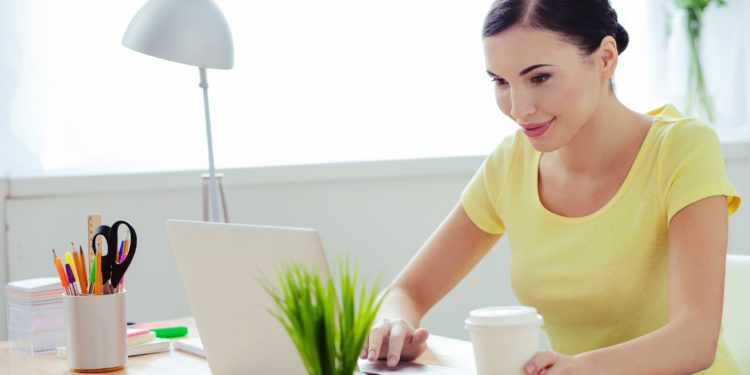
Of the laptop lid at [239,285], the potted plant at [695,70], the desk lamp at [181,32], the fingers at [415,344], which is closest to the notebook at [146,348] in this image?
the laptop lid at [239,285]

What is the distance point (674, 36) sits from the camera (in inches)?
126

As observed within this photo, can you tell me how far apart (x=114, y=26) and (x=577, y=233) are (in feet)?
4.82

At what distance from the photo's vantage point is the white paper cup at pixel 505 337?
103cm

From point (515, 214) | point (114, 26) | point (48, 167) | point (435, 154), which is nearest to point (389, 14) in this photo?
point (435, 154)

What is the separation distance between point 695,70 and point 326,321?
2624 mm

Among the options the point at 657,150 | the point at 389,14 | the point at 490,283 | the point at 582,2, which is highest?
the point at 389,14

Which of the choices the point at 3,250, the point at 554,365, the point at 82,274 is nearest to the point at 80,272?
the point at 82,274

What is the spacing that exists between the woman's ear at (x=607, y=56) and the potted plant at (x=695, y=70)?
1.74m

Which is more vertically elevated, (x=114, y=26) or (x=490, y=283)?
(x=114, y=26)

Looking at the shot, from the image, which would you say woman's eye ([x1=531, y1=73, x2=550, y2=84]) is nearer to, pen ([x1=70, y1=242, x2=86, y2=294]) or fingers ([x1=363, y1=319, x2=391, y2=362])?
fingers ([x1=363, y1=319, x2=391, y2=362])

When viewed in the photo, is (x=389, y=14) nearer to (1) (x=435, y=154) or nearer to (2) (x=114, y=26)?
(1) (x=435, y=154)

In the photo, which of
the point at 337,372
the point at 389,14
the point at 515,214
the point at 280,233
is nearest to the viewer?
the point at 337,372

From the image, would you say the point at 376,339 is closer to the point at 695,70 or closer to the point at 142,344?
the point at 142,344

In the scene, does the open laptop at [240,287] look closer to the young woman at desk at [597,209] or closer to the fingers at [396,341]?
the fingers at [396,341]
